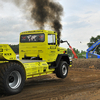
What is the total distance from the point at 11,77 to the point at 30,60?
79.0 inches

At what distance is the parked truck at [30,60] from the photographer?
6.91 metres

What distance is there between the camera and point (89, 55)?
35438mm

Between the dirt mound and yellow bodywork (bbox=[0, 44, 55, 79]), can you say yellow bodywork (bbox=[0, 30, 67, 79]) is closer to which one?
yellow bodywork (bbox=[0, 44, 55, 79])

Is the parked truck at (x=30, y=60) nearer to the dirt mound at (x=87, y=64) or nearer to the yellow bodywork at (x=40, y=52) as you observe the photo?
the yellow bodywork at (x=40, y=52)

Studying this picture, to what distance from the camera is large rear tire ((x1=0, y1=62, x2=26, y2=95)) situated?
22.1ft

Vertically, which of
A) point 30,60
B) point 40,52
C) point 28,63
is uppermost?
point 40,52

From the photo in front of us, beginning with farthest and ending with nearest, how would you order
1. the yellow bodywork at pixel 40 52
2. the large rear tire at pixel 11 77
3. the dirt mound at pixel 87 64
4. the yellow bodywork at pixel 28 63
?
the dirt mound at pixel 87 64 < the yellow bodywork at pixel 40 52 < the yellow bodywork at pixel 28 63 < the large rear tire at pixel 11 77

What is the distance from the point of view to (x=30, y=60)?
9.07 m

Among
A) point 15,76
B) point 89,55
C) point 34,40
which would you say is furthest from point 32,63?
point 89,55

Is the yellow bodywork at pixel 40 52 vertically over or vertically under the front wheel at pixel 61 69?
over

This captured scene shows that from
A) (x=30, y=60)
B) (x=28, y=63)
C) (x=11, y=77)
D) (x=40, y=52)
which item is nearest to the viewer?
(x=11, y=77)

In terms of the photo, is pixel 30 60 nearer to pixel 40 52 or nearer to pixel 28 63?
pixel 28 63

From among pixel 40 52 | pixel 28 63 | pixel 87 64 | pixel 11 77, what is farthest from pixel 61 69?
pixel 87 64

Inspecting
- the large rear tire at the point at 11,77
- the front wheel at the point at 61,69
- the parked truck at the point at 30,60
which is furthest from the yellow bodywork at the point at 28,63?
the front wheel at the point at 61,69
